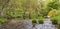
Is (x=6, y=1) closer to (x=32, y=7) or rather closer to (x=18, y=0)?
(x=18, y=0)

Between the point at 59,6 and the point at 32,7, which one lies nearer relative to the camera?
the point at 32,7

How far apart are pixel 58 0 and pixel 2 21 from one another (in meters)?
5.63

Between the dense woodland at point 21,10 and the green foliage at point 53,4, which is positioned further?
the green foliage at point 53,4

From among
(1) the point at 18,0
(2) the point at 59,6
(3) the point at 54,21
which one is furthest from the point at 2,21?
(2) the point at 59,6

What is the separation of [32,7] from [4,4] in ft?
6.65

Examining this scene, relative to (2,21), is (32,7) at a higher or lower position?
higher

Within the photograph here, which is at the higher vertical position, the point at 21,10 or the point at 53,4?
the point at 53,4

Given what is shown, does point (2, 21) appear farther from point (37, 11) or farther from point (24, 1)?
point (37, 11)

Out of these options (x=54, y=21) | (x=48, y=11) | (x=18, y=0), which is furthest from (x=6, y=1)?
(x=48, y=11)

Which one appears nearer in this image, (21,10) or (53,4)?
(21,10)

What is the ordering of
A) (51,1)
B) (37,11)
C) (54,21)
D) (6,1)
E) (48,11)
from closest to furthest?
(54,21), (6,1), (37,11), (48,11), (51,1)

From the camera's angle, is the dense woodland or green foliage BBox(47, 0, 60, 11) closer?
the dense woodland

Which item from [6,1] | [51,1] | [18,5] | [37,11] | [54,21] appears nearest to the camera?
[54,21]

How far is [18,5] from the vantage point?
10102mm
